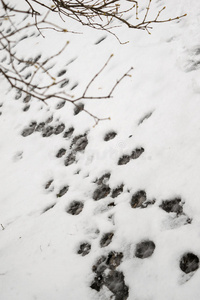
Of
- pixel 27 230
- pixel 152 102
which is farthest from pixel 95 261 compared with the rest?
pixel 152 102

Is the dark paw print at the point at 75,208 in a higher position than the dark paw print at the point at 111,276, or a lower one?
higher

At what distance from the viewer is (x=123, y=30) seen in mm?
4035

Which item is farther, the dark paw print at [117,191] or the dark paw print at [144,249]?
the dark paw print at [117,191]

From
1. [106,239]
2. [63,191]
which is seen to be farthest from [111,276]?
[63,191]

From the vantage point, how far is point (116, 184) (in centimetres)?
236

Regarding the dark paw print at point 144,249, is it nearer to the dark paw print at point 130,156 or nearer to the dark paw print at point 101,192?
the dark paw print at point 101,192

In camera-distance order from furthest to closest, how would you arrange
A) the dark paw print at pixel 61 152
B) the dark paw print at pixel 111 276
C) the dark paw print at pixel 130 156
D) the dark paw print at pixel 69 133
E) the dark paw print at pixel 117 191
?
the dark paw print at pixel 69 133, the dark paw print at pixel 61 152, the dark paw print at pixel 130 156, the dark paw print at pixel 117 191, the dark paw print at pixel 111 276

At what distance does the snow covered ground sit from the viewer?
1.78 metres

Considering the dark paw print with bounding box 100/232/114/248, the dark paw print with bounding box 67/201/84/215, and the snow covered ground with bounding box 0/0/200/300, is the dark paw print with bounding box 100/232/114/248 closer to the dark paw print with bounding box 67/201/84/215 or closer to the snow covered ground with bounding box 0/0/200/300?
the snow covered ground with bounding box 0/0/200/300

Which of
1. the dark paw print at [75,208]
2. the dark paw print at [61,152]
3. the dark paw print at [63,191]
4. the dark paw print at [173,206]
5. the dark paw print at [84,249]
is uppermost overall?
the dark paw print at [61,152]

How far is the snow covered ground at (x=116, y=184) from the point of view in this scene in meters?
1.78

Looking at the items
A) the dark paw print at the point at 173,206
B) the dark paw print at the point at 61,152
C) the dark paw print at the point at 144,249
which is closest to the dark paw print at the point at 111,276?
the dark paw print at the point at 144,249

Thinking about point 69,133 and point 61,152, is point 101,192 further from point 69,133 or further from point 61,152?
point 69,133

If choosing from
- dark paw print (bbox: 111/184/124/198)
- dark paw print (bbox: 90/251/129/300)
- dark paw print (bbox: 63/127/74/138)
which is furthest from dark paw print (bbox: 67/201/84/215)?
dark paw print (bbox: 63/127/74/138)
